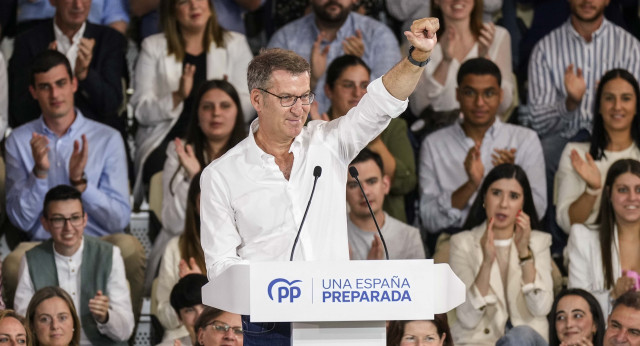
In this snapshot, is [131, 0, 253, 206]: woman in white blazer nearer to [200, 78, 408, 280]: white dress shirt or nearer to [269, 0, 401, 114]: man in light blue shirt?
[269, 0, 401, 114]: man in light blue shirt

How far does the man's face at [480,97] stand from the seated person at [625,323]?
1402 millimetres

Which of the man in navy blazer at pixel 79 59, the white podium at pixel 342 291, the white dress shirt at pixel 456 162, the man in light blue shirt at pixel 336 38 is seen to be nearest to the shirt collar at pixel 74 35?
the man in navy blazer at pixel 79 59

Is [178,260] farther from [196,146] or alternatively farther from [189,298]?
[196,146]

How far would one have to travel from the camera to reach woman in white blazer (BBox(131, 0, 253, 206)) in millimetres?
6059

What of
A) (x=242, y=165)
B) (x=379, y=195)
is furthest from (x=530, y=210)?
(x=242, y=165)

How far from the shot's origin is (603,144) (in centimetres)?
580

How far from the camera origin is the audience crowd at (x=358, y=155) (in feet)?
17.1

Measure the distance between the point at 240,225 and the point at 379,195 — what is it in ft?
7.74

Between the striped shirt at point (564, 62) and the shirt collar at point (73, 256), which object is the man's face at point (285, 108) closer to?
the shirt collar at point (73, 256)

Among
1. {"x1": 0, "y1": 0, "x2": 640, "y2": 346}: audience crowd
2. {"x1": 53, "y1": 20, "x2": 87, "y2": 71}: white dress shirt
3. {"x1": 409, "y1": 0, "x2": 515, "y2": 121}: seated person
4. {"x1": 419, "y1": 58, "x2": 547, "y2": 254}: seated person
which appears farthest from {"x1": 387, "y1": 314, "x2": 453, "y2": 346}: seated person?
{"x1": 53, "y1": 20, "x2": 87, "y2": 71}: white dress shirt

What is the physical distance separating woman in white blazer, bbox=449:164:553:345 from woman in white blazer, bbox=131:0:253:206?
1.44 meters

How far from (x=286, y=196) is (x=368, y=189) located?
2.34 m

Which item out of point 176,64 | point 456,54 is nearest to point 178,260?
point 176,64

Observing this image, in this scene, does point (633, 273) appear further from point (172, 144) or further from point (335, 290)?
point (335, 290)
